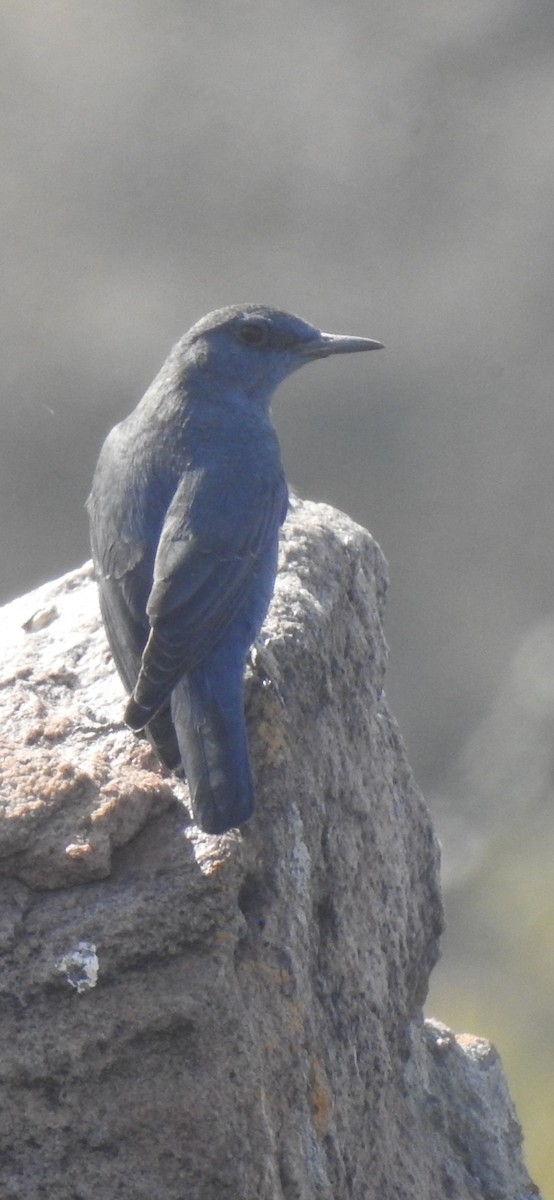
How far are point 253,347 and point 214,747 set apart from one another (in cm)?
156

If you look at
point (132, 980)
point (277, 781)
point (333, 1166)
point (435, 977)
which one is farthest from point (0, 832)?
point (435, 977)

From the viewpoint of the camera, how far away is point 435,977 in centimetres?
629

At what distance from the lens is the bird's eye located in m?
3.89

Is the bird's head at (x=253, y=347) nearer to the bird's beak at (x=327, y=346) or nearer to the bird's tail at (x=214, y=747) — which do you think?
the bird's beak at (x=327, y=346)

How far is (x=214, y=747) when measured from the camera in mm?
2676

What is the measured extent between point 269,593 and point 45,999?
111cm

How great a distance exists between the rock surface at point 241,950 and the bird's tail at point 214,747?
72 millimetres

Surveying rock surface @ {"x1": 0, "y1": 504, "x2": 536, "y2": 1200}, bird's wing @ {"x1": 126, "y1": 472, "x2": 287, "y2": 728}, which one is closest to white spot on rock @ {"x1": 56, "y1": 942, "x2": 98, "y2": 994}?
rock surface @ {"x1": 0, "y1": 504, "x2": 536, "y2": 1200}

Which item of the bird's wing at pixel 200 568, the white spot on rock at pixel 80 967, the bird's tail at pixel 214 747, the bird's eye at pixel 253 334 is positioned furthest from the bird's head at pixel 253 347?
the white spot on rock at pixel 80 967

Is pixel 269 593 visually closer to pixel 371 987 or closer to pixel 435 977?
pixel 371 987

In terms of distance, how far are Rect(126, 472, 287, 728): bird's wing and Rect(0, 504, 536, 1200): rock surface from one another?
5.1 inches

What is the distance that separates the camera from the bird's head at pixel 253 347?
152 inches

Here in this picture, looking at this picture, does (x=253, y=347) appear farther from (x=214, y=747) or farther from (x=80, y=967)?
(x=80, y=967)

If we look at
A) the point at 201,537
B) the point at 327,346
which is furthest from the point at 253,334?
the point at 201,537
